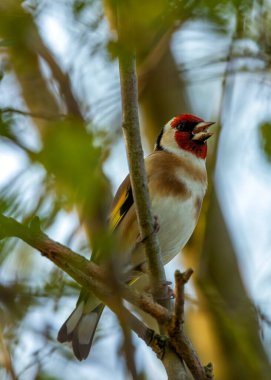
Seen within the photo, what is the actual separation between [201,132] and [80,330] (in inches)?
54.0

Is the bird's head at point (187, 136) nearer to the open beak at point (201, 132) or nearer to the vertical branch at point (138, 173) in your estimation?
the open beak at point (201, 132)

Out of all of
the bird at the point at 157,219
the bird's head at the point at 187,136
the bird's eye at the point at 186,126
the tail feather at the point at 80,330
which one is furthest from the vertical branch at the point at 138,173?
the bird's eye at the point at 186,126

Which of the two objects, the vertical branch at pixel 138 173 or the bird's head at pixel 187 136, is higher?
the vertical branch at pixel 138 173

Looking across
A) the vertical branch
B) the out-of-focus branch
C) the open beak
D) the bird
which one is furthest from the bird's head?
the out-of-focus branch

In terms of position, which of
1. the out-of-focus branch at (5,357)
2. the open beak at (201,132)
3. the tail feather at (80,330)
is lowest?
the tail feather at (80,330)

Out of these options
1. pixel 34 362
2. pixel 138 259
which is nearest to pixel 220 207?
pixel 138 259

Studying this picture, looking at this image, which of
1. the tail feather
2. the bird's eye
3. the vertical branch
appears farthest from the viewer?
the bird's eye

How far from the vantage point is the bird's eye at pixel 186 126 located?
4395mm

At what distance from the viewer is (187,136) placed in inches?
170

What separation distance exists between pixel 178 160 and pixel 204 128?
18.0 inches

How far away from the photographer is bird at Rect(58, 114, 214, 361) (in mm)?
3582

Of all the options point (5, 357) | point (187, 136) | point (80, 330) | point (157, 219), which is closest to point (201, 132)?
point (187, 136)

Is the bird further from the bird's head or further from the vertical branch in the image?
the vertical branch

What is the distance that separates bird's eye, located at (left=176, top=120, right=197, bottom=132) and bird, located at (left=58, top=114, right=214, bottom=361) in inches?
18.0
